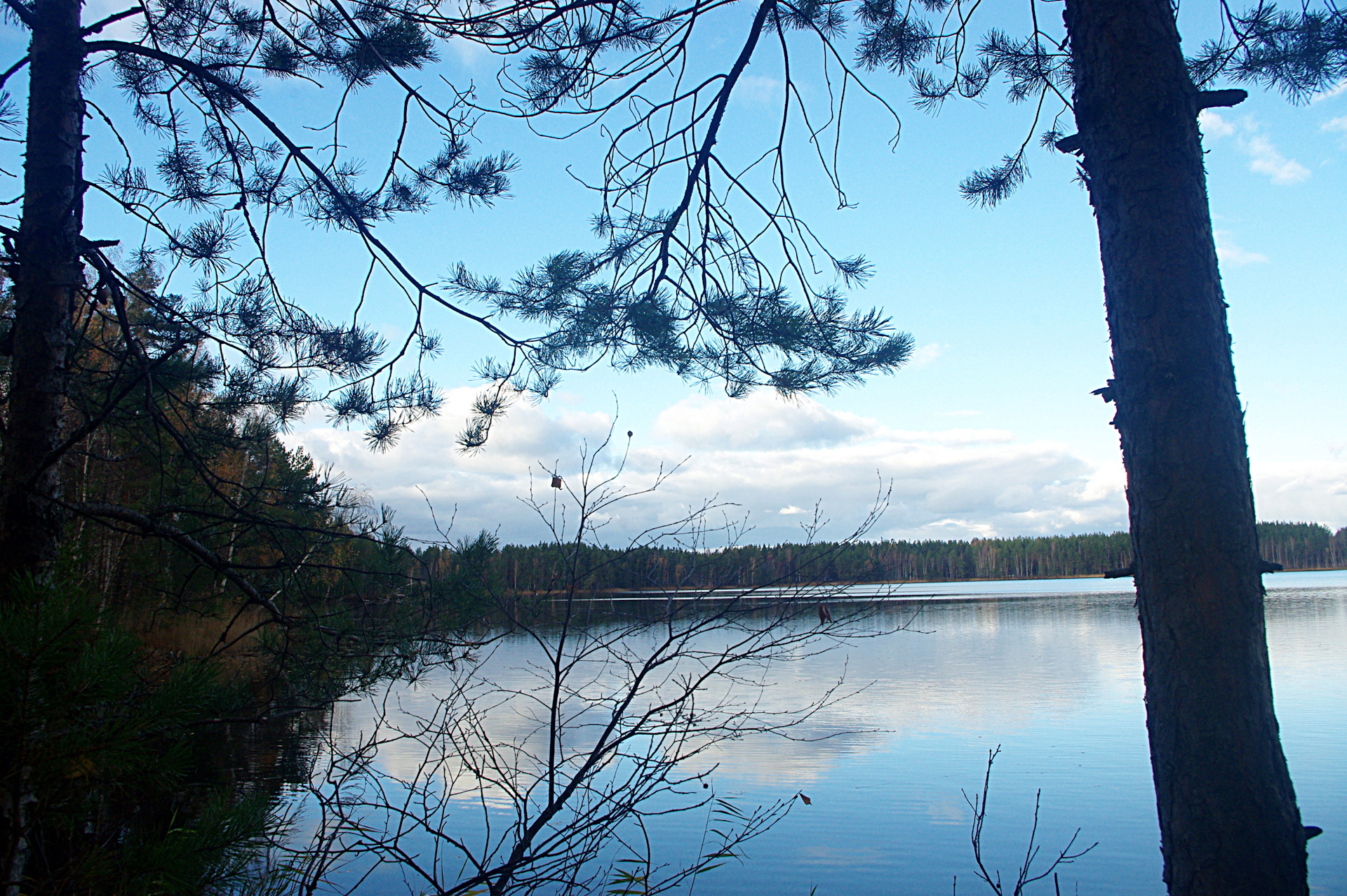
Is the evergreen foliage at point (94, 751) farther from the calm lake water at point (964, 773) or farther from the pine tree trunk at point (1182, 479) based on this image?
the pine tree trunk at point (1182, 479)

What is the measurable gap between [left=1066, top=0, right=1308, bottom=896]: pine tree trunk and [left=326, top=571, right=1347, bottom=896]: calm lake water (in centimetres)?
61

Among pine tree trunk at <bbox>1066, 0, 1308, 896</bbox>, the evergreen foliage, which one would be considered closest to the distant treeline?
pine tree trunk at <bbox>1066, 0, 1308, 896</bbox>

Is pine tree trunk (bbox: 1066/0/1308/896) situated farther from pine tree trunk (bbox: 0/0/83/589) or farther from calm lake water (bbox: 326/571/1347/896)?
pine tree trunk (bbox: 0/0/83/589)

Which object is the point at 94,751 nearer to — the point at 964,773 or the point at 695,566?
→ the point at 695,566

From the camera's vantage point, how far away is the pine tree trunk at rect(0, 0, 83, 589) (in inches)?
96.5

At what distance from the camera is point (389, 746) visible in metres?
8.72

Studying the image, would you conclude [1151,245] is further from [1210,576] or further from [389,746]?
[389,746]

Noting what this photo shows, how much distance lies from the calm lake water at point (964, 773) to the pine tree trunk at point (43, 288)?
5.47ft

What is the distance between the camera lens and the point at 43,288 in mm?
2627

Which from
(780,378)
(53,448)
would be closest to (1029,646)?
(780,378)

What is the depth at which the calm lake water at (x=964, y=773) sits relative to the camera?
17.4 ft

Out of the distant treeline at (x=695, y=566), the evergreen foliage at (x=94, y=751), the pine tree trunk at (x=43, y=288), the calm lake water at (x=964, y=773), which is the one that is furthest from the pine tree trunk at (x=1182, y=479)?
the pine tree trunk at (x=43, y=288)

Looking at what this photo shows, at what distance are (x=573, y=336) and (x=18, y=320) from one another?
179cm

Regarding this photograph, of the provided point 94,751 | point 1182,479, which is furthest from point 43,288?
point 1182,479
